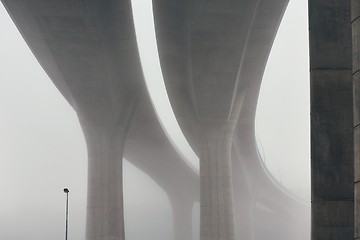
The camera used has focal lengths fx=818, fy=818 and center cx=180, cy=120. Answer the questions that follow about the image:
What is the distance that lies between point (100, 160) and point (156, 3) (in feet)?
56.2

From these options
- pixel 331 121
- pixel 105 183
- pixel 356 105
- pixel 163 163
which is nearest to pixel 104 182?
pixel 105 183

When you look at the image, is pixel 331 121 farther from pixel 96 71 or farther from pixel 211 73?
pixel 96 71

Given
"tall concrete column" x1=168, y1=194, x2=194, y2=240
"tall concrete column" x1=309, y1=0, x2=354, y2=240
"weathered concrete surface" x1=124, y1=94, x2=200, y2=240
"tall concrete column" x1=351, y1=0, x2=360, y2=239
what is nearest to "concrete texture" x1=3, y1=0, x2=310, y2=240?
"weathered concrete surface" x1=124, y1=94, x2=200, y2=240

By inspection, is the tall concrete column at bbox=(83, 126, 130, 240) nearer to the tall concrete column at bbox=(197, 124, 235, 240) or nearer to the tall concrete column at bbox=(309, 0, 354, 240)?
the tall concrete column at bbox=(197, 124, 235, 240)

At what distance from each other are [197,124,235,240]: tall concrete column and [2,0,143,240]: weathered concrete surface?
19.4ft

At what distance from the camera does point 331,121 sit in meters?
21.7

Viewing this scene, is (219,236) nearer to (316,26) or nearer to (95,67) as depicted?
(95,67)

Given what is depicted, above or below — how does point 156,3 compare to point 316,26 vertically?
above

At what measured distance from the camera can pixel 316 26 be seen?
893 inches

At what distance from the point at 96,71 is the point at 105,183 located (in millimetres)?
10134

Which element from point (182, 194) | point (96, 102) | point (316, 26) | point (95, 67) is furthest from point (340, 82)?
point (182, 194)

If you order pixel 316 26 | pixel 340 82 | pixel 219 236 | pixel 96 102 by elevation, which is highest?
pixel 96 102

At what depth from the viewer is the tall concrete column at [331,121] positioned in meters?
21.1

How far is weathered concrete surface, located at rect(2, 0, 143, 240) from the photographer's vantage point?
4500 centimetres
